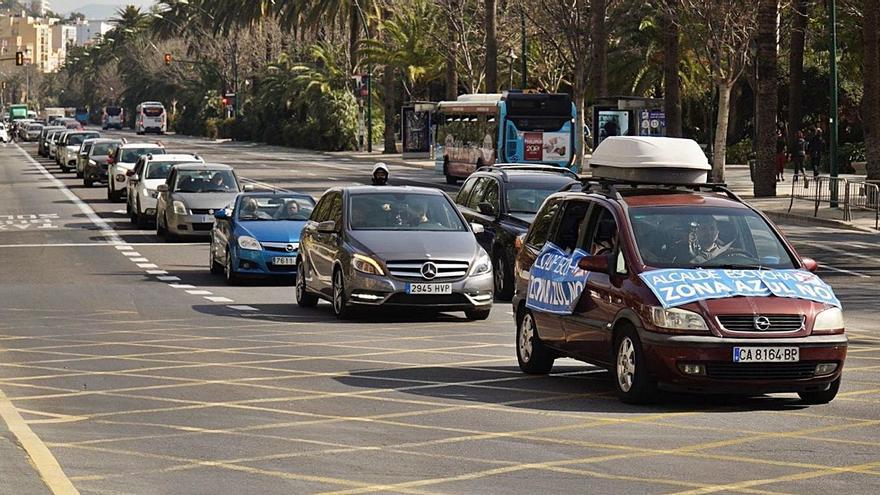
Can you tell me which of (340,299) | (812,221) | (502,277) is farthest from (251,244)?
(812,221)

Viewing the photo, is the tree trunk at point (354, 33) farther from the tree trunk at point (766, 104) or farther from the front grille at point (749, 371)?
the front grille at point (749, 371)

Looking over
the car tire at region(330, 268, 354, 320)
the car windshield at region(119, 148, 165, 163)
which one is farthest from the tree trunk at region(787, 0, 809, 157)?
the car tire at region(330, 268, 354, 320)

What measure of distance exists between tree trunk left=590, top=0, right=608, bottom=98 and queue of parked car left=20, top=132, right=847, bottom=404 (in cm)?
4178

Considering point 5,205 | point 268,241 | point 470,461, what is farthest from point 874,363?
point 5,205

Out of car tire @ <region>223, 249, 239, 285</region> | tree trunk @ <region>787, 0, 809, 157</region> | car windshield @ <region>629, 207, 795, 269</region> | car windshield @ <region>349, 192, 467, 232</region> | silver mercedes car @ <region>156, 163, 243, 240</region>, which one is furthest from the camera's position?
tree trunk @ <region>787, 0, 809, 157</region>

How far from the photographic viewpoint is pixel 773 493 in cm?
930

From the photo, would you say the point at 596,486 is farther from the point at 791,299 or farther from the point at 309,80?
the point at 309,80

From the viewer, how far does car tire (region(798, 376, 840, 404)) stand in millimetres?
12763

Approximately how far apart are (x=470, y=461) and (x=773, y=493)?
6.19 ft

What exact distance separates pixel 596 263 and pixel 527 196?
10.7 meters

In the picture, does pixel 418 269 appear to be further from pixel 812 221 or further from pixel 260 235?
pixel 812 221

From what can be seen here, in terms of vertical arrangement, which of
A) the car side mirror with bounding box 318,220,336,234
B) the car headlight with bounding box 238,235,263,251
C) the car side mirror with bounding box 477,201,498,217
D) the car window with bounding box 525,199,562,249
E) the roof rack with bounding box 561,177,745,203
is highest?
the roof rack with bounding box 561,177,745,203

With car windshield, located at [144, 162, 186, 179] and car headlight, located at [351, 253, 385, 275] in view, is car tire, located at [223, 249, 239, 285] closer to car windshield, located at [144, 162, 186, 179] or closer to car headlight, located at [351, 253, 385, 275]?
car headlight, located at [351, 253, 385, 275]

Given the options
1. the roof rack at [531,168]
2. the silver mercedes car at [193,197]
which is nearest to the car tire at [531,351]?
the roof rack at [531,168]
